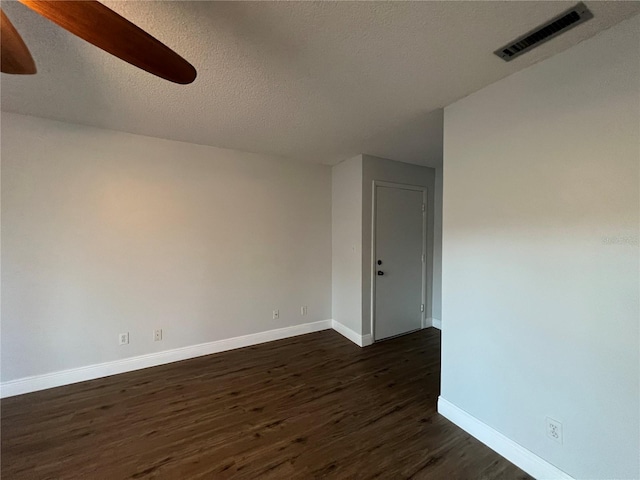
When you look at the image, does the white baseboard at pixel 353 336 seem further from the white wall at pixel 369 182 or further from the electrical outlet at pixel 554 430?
the electrical outlet at pixel 554 430

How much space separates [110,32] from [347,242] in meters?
3.02

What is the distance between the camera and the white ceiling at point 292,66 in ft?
3.94

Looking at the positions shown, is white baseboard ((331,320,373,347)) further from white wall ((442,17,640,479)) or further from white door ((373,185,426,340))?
white wall ((442,17,640,479))

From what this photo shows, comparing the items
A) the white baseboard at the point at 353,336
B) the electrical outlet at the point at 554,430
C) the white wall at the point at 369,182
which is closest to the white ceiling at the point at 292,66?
the white wall at the point at 369,182

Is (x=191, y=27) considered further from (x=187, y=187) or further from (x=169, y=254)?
(x=169, y=254)

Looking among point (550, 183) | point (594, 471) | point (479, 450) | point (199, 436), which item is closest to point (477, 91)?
point (550, 183)

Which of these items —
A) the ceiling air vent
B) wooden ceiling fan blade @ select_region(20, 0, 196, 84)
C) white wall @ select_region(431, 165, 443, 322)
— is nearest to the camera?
wooden ceiling fan blade @ select_region(20, 0, 196, 84)

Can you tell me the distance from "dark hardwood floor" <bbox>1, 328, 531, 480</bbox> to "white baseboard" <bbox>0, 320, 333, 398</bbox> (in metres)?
0.08

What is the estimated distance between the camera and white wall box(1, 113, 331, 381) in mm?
2338

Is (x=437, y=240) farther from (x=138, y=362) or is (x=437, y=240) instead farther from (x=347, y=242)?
(x=138, y=362)

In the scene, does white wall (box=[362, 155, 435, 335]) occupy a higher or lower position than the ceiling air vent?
lower

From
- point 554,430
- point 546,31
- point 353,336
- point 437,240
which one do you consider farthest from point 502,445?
point 437,240

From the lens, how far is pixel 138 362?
2.77 m

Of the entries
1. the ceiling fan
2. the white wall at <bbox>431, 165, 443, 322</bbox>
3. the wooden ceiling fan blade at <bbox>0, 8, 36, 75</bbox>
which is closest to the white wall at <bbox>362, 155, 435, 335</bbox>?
the white wall at <bbox>431, 165, 443, 322</bbox>
